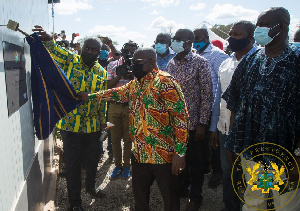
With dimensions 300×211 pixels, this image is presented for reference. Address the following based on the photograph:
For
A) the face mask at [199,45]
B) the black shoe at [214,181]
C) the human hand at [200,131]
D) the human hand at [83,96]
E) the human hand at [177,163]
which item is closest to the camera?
the human hand at [177,163]

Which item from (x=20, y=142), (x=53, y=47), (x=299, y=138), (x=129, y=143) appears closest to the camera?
(x=299, y=138)

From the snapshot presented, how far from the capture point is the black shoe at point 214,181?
4.40m

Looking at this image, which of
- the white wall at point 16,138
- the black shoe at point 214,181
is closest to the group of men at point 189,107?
the black shoe at point 214,181

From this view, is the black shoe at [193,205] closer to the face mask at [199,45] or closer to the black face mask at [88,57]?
the black face mask at [88,57]

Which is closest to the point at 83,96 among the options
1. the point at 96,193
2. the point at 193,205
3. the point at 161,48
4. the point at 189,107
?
the point at 189,107

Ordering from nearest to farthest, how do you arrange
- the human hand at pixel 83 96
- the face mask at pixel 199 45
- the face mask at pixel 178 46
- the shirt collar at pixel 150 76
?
the shirt collar at pixel 150 76 < the human hand at pixel 83 96 < the face mask at pixel 178 46 < the face mask at pixel 199 45

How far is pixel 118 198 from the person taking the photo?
13.5 feet

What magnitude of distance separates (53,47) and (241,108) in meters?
2.33

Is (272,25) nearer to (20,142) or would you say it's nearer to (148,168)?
(148,168)

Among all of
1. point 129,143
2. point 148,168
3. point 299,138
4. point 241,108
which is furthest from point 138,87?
point 129,143

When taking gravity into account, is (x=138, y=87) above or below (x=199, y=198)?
above

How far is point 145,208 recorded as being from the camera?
2.92m
